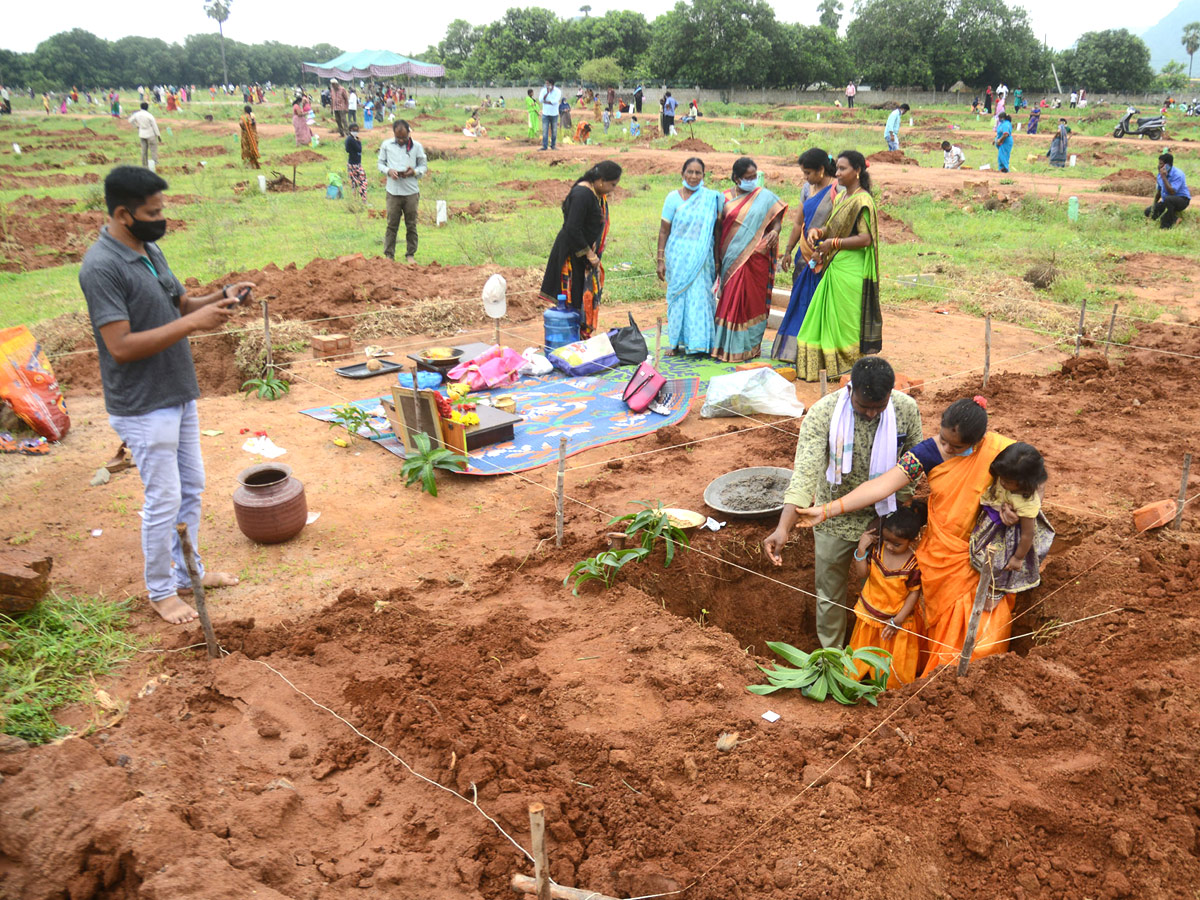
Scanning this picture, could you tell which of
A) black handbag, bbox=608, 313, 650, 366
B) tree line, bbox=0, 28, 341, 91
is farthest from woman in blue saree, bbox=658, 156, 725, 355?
tree line, bbox=0, 28, 341, 91

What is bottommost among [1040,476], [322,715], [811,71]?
[322,715]

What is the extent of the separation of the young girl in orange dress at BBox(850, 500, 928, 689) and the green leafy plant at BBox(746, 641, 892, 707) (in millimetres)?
257

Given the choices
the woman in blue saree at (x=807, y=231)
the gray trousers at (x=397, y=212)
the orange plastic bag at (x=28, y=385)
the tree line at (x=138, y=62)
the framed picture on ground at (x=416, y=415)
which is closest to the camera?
the framed picture on ground at (x=416, y=415)

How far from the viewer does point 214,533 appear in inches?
186

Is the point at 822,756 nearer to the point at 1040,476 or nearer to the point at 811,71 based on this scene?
the point at 1040,476

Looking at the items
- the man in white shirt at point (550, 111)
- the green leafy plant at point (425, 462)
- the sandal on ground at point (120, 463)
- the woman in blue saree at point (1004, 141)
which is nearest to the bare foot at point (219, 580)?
the green leafy plant at point (425, 462)

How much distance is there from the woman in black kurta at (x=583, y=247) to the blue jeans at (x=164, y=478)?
404 centimetres

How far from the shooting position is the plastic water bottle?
747 centimetres

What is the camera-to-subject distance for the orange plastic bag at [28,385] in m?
5.64

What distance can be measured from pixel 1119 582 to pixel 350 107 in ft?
83.6

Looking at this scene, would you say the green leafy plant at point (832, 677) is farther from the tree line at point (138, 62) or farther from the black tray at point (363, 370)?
the tree line at point (138, 62)

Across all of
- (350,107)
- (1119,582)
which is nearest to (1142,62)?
(350,107)

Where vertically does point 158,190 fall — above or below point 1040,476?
above

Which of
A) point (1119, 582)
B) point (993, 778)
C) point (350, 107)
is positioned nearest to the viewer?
point (993, 778)
